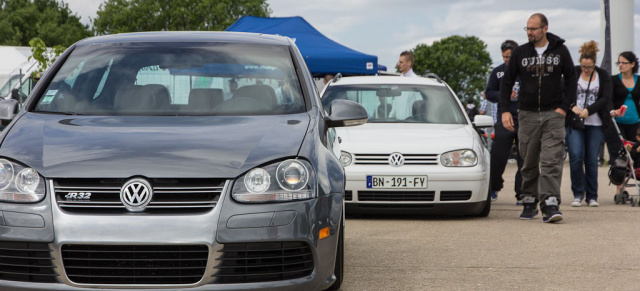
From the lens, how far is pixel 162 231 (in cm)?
393

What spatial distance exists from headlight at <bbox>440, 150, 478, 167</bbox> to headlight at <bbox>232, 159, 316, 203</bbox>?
4709 mm

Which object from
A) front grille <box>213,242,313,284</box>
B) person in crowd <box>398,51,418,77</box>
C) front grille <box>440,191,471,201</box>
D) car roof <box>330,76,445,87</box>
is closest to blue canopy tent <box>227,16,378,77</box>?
person in crowd <box>398,51,418,77</box>

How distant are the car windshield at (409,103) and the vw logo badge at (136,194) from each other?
19.8 feet

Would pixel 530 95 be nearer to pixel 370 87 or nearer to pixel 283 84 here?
pixel 370 87

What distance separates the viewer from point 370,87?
33.6 feet

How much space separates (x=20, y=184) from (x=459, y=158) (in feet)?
17.8

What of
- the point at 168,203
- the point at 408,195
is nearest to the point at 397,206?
the point at 408,195

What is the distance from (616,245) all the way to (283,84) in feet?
11.0

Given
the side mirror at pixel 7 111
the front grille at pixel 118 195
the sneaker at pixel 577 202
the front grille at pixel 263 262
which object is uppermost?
the side mirror at pixel 7 111

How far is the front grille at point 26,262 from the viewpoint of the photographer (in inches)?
157

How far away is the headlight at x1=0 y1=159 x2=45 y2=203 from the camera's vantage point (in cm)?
405

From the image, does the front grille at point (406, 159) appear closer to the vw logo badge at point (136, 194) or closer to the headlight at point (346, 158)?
the headlight at point (346, 158)

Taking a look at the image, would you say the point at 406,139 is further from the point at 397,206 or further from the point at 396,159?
the point at 397,206

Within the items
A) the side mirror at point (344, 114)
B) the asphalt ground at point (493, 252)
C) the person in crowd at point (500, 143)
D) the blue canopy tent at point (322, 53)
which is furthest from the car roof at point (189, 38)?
the blue canopy tent at point (322, 53)
